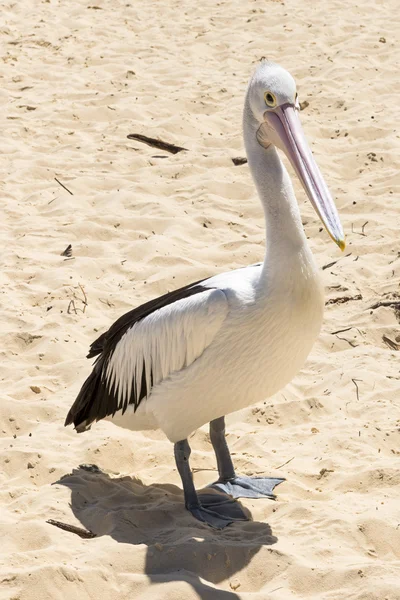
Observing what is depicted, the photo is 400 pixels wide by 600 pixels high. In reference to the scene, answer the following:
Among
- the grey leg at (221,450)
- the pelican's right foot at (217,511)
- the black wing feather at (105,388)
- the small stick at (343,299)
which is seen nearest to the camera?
the pelican's right foot at (217,511)

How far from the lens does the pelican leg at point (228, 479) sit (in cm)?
381

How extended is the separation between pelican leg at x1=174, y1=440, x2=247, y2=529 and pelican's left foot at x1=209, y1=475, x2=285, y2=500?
61 millimetres

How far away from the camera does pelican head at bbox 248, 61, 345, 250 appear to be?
11.3 ft

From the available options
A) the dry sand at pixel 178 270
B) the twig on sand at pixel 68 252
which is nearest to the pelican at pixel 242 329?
the dry sand at pixel 178 270

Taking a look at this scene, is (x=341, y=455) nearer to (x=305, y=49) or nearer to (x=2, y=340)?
(x=2, y=340)

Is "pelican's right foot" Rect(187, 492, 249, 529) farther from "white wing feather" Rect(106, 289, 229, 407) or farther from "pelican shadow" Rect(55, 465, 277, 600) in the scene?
"white wing feather" Rect(106, 289, 229, 407)

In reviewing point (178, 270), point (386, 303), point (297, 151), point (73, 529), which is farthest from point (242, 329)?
point (178, 270)

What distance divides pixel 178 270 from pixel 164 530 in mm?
2250

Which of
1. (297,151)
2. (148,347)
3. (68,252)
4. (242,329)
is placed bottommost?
(68,252)

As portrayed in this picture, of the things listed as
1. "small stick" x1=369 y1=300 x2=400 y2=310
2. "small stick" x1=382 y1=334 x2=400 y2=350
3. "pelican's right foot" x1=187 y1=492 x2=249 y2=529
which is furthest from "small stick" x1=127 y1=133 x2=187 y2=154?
"pelican's right foot" x1=187 y1=492 x2=249 y2=529

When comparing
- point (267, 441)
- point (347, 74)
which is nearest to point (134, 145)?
point (347, 74)

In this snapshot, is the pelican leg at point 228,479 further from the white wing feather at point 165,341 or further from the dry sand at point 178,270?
the white wing feather at point 165,341

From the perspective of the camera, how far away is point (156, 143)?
7371mm

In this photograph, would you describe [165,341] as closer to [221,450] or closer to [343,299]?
[221,450]
